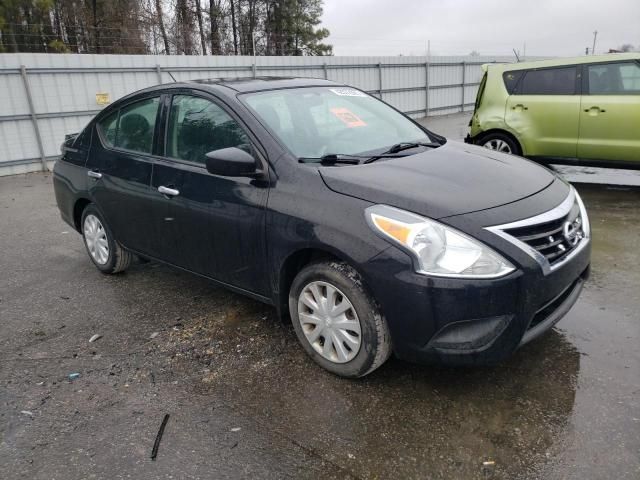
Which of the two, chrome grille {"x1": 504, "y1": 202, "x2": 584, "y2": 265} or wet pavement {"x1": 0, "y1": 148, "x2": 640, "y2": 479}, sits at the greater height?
chrome grille {"x1": 504, "y1": 202, "x2": 584, "y2": 265}

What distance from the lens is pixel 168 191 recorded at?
355 cm

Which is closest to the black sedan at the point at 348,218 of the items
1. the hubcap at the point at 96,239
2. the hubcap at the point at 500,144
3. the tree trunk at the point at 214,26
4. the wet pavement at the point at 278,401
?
the wet pavement at the point at 278,401

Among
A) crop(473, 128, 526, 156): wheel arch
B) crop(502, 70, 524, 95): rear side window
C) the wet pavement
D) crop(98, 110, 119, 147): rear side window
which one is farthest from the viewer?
crop(502, 70, 524, 95): rear side window

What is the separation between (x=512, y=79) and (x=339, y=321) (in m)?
5.95

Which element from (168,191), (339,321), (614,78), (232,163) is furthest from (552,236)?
(614,78)

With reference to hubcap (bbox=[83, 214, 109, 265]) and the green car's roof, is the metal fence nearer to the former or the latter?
hubcap (bbox=[83, 214, 109, 265])

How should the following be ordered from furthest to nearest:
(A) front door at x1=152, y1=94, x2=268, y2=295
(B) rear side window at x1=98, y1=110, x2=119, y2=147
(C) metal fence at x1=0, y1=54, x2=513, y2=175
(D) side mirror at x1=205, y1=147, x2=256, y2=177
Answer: (C) metal fence at x1=0, y1=54, x2=513, y2=175
(B) rear side window at x1=98, y1=110, x2=119, y2=147
(A) front door at x1=152, y1=94, x2=268, y2=295
(D) side mirror at x1=205, y1=147, x2=256, y2=177

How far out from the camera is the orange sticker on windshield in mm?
3504

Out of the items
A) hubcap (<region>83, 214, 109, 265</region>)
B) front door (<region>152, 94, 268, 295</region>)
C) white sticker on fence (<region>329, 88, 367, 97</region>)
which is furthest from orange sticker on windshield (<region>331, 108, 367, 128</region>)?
hubcap (<region>83, 214, 109, 265</region>)

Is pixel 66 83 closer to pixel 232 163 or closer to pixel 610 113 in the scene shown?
pixel 232 163

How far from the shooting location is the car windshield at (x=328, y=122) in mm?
3199

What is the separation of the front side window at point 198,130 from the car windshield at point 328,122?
0.19m

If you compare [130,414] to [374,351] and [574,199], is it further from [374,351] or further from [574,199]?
[574,199]

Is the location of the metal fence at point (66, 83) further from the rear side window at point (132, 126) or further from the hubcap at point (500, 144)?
the hubcap at point (500, 144)
